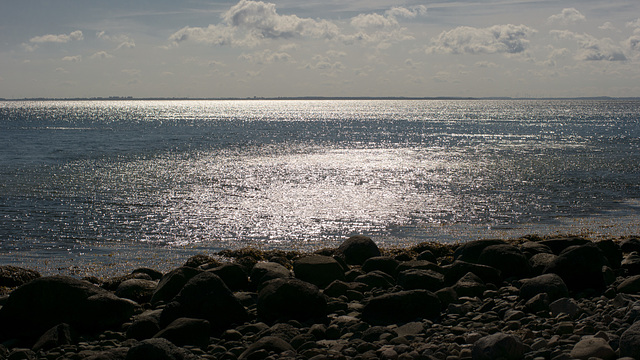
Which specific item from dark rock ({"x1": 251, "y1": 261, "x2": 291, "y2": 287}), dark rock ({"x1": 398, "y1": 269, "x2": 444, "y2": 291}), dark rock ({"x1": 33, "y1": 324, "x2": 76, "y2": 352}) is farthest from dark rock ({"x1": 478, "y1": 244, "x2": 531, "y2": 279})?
dark rock ({"x1": 33, "y1": 324, "x2": 76, "y2": 352})

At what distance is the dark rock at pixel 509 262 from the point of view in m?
14.8

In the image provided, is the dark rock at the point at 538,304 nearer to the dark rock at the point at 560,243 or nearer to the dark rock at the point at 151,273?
the dark rock at the point at 560,243

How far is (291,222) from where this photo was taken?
26.4 metres

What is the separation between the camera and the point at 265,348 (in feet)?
31.6

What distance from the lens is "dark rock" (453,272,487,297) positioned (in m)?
13.1

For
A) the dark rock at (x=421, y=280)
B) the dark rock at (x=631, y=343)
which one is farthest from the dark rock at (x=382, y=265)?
the dark rock at (x=631, y=343)

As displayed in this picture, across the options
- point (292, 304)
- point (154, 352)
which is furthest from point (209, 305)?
point (154, 352)

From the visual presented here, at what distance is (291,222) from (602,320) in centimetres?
1747

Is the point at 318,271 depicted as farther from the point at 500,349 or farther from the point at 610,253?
the point at 610,253

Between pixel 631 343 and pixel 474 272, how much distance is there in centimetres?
631

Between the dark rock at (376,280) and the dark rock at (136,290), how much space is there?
5.38 meters

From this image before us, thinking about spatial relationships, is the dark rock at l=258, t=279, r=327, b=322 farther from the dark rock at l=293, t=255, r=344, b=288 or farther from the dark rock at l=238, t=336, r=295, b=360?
the dark rock at l=293, t=255, r=344, b=288

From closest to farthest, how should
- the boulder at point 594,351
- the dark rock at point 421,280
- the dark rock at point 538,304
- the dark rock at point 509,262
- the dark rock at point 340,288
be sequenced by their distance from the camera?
1. the boulder at point 594,351
2. the dark rock at point 538,304
3. the dark rock at point 421,280
4. the dark rock at point 340,288
5. the dark rock at point 509,262

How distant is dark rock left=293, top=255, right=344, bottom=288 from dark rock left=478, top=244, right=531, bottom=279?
410 cm
